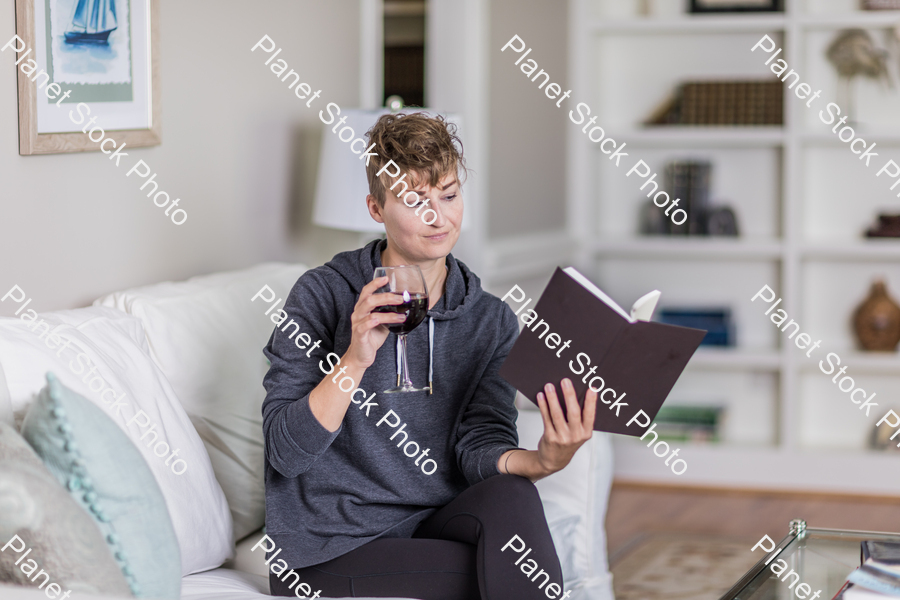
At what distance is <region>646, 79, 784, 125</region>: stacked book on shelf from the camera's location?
339 centimetres

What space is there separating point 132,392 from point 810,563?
1.17m

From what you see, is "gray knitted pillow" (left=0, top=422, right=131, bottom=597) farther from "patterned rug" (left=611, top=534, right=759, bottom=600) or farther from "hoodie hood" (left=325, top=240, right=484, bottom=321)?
"patterned rug" (left=611, top=534, right=759, bottom=600)

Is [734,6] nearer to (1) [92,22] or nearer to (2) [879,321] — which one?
(2) [879,321]

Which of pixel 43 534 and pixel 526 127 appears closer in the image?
Result: pixel 43 534

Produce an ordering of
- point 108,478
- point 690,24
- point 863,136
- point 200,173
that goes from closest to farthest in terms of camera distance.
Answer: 1. point 108,478
2. point 200,173
3. point 863,136
4. point 690,24

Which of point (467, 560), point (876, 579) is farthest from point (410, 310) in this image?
point (876, 579)

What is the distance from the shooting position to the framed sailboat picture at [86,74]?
1581mm

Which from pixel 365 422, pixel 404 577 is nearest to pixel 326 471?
pixel 365 422

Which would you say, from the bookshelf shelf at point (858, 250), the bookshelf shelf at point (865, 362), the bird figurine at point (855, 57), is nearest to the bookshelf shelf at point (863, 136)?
the bird figurine at point (855, 57)

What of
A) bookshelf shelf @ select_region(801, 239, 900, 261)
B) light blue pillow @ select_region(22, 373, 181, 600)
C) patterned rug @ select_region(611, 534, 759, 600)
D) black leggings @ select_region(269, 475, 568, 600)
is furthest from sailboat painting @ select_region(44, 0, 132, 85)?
bookshelf shelf @ select_region(801, 239, 900, 261)

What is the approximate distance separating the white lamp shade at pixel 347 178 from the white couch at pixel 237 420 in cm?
57

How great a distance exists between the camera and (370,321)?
1.27 meters

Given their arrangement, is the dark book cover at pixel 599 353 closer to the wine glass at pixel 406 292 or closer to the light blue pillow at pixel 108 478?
the wine glass at pixel 406 292

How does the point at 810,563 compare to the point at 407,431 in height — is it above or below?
below
